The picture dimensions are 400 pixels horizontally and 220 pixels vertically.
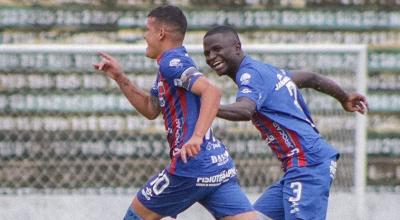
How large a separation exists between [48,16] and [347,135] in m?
2.63

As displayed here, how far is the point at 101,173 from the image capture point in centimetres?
926

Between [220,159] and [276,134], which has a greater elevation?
[276,134]

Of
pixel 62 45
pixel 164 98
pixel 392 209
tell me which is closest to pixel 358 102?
pixel 164 98

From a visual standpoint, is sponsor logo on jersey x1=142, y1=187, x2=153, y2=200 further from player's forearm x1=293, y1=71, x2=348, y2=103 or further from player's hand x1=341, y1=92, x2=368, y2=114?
player's hand x1=341, y1=92, x2=368, y2=114

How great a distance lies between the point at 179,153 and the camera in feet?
21.8

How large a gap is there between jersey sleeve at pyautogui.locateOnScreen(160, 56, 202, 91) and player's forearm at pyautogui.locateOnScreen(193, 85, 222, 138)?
17 centimetres

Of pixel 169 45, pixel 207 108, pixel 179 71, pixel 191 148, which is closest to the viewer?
pixel 191 148

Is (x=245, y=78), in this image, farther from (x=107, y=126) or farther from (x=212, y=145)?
(x=107, y=126)

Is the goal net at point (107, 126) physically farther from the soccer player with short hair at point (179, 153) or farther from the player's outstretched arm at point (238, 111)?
the player's outstretched arm at point (238, 111)

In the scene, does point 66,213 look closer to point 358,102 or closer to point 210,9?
point 210,9

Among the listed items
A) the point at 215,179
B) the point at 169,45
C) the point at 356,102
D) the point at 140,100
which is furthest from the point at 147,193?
the point at 356,102

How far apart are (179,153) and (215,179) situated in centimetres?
29

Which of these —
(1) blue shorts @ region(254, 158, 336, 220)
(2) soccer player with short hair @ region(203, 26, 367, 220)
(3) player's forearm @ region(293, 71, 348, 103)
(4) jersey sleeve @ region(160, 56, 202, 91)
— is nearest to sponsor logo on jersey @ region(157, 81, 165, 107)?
(4) jersey sleeve @ region(160, 56, 202, 91)

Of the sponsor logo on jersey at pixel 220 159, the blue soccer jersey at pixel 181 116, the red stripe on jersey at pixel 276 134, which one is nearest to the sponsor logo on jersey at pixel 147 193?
the blue soccer jersey at pixel 181 116
